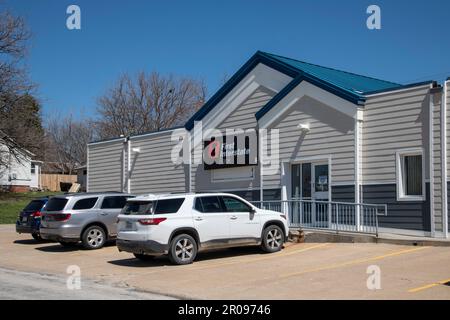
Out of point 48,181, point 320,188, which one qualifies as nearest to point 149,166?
point 320,188

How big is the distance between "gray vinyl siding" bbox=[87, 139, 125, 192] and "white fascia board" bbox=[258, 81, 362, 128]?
30.1ft

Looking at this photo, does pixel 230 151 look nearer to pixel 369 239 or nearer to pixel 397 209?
pixel 397 209

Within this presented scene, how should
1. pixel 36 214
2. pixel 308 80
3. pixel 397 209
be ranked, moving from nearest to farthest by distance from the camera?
pixel 397 209 → pixel 308 80 → pixel 36 214

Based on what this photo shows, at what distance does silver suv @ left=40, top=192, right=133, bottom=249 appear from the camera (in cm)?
1716

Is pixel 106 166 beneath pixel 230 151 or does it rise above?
beneath

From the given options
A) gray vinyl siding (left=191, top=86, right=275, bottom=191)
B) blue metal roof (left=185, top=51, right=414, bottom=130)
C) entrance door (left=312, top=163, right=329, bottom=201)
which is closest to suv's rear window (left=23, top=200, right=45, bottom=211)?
gray vinyl siding (left=191, top=86, right=275, bottom=191)

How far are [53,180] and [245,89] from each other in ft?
145

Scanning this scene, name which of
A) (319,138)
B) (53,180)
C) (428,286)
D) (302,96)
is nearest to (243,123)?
(302,96)

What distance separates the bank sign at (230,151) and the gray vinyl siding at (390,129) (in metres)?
4.39

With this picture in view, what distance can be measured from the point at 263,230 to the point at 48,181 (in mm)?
49444

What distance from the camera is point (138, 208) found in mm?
14039

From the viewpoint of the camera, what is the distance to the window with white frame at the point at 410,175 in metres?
16.3

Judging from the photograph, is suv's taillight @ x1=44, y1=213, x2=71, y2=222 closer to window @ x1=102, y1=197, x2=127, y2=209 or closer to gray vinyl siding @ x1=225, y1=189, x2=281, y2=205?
window @ x1=102, y1=197, x2=127, y2=209
